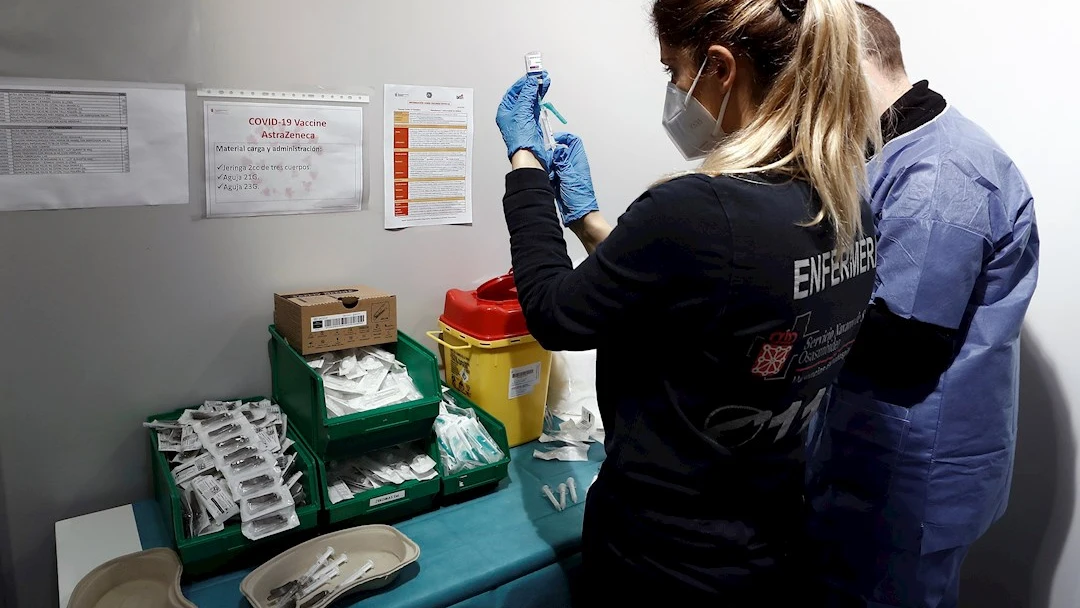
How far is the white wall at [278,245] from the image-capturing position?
1342mm

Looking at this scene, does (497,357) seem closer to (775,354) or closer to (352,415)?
(352,415)

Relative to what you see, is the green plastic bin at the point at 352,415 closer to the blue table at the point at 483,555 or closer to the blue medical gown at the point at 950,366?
the blue table at the point at 483,555

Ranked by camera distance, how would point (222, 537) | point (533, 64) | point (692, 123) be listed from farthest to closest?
point (533, 64), point (222, 537), point (692, 123)

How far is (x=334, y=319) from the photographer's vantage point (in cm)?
144

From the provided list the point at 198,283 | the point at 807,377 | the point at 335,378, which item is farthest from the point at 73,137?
the point at 807,377

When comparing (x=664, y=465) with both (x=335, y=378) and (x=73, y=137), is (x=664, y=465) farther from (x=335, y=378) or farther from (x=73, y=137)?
(x=73, y=137)

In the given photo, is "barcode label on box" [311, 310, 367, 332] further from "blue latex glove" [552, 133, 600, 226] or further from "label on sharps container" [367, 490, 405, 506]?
"blue latex glove" [552, 133, 600, 226]

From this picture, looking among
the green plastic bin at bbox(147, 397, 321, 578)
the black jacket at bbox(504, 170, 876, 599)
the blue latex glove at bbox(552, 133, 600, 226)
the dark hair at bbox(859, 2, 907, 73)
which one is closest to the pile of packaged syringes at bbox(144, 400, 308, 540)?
the green plastic bin at bbox(147, 397, 321, 578)

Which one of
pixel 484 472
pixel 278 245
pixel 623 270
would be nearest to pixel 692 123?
pixel 623 270

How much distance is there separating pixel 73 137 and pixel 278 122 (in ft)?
1.26

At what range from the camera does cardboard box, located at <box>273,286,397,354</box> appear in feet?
4.62

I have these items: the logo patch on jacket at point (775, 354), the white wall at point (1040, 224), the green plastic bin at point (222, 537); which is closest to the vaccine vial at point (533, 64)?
the logo patch on jacket at point (775, 354)

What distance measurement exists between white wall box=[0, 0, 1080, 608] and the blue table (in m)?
0.26

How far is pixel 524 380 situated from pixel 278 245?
66 cm
